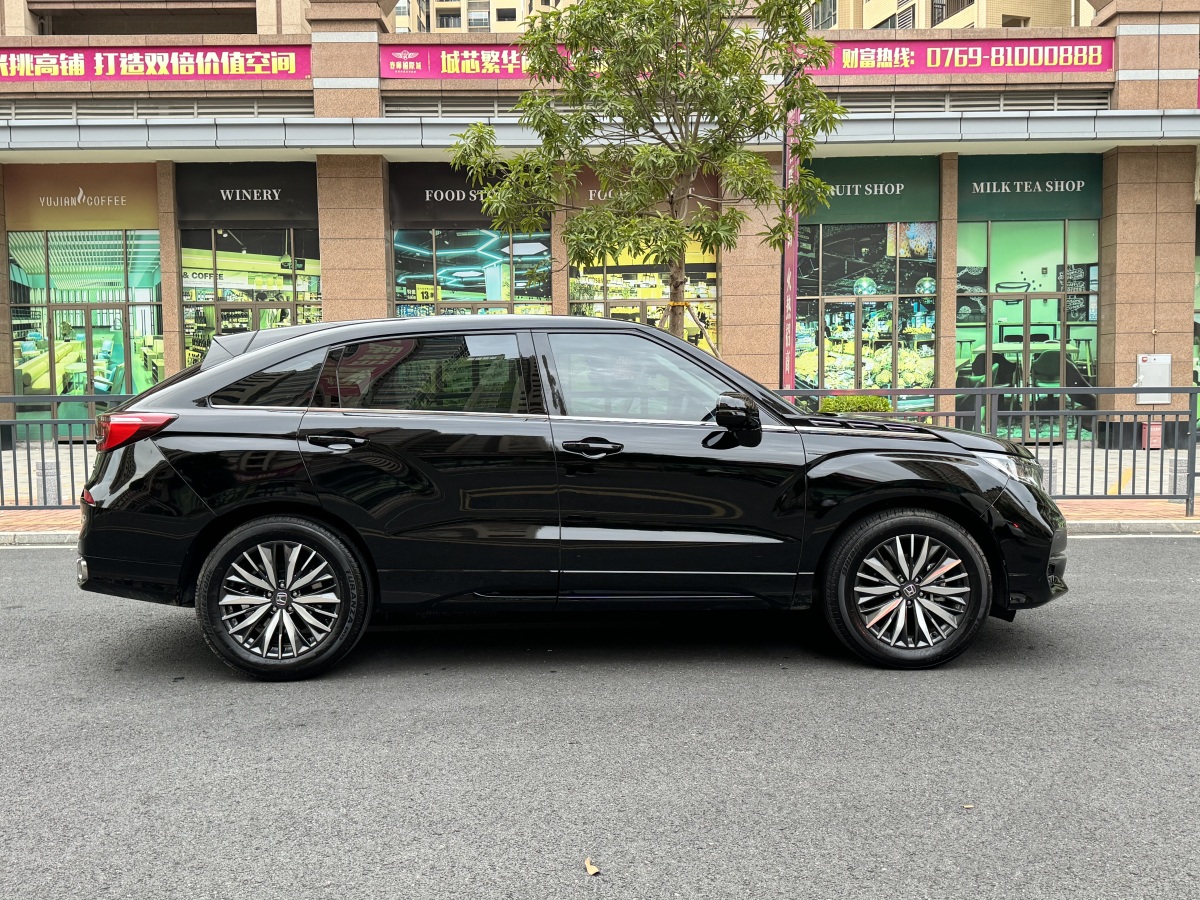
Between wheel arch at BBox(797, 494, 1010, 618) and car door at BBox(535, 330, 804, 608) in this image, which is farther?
wheel arch at BBox(797, 494, 1010, 618)

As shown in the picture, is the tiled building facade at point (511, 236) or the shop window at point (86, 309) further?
the shop window at point (86, 309)

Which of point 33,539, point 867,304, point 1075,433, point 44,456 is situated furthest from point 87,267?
→ point 1075,433

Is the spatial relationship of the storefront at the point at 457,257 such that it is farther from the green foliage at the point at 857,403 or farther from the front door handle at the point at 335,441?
the front door handle at the point at 335,441

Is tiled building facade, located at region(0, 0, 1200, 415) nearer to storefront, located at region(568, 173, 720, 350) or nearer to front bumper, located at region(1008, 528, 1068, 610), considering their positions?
storefront, located at region(568, 173, 720, 350)

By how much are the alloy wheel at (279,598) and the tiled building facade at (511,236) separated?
15.4 metres

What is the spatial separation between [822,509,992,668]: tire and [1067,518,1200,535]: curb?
5065mm

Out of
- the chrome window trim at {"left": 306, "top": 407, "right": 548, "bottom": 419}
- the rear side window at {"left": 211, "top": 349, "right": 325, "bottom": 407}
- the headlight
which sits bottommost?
the headlight

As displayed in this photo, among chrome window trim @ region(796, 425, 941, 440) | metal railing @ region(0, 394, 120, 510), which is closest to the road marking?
chrome window trim @ region(796, 425, 941, 440)

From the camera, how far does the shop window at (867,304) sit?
69.3 ft

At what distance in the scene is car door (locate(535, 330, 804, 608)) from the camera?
5.13m

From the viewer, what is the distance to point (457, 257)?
21203 mm

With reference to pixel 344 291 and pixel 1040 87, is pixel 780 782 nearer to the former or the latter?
pixel 344 291

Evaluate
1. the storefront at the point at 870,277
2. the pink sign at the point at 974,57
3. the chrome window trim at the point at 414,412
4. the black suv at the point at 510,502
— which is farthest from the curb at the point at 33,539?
the pink sign at the point at 974,57

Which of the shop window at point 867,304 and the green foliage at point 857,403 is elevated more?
the shop window at point 867,304
